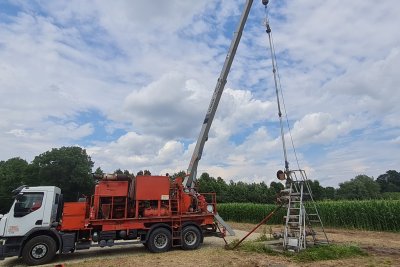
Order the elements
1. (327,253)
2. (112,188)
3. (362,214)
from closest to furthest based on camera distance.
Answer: (327,253)
(112,188)
(362,214)

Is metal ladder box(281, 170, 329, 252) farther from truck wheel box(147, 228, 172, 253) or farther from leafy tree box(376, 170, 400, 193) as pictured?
leafy tree box(376, 170, 400, 193)

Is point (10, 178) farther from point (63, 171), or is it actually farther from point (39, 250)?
point (39, 250)

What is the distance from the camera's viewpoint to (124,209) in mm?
14789

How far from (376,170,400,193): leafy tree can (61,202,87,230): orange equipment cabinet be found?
10774cm

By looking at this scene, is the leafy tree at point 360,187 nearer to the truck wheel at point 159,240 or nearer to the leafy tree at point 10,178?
the leafy tree at point 10,178

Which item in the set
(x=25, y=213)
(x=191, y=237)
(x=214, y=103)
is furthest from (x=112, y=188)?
(x=214, y=103)

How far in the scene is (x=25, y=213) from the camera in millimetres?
13438

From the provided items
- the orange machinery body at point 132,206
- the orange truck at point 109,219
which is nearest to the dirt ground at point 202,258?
the orange truck at point 109,219

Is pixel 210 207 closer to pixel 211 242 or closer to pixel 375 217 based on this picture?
pixel 211 242

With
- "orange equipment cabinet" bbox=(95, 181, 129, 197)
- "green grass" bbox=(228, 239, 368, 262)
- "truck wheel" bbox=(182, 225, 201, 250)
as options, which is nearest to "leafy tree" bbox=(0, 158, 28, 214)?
"orange equipment cabinet" bbox=(95, 181, 129, 197)

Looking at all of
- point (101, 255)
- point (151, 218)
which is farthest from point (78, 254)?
point (151, 218)

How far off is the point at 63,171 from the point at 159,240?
53702mm

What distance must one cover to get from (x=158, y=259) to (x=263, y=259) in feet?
12.1

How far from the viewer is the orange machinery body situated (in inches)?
559
